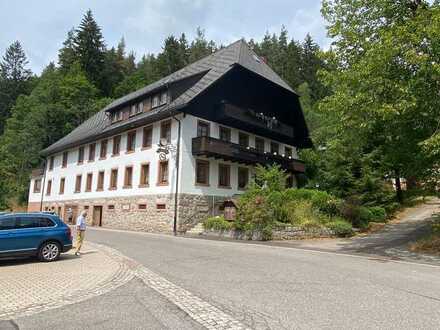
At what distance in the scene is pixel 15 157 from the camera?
5641 centimetres

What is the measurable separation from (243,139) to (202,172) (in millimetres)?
5297

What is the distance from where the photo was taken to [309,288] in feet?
27.6

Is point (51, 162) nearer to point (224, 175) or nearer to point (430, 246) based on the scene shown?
point (224, 175)

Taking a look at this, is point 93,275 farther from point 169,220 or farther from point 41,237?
point 169,220

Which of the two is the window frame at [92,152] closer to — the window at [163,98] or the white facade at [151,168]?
the white facade at [151,168]

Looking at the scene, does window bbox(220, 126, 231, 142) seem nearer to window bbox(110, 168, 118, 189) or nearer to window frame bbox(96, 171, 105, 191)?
window bbox(110, 168, 118, 189)

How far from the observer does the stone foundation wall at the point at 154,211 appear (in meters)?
27.2

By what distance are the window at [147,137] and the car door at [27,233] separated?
1764cm

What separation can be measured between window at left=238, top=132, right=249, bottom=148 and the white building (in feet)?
0.26

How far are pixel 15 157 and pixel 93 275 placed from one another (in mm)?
52604

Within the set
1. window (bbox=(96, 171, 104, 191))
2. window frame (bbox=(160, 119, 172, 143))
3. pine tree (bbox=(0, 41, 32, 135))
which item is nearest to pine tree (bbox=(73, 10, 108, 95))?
pine tree (bbox=(0, 41, 32, 135))

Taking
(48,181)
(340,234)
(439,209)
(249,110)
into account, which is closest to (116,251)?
(340,234)

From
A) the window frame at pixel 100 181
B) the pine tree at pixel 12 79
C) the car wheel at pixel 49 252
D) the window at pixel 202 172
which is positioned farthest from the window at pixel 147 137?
the pine tree at pixel 12 79

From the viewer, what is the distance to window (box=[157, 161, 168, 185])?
93.2 feet
